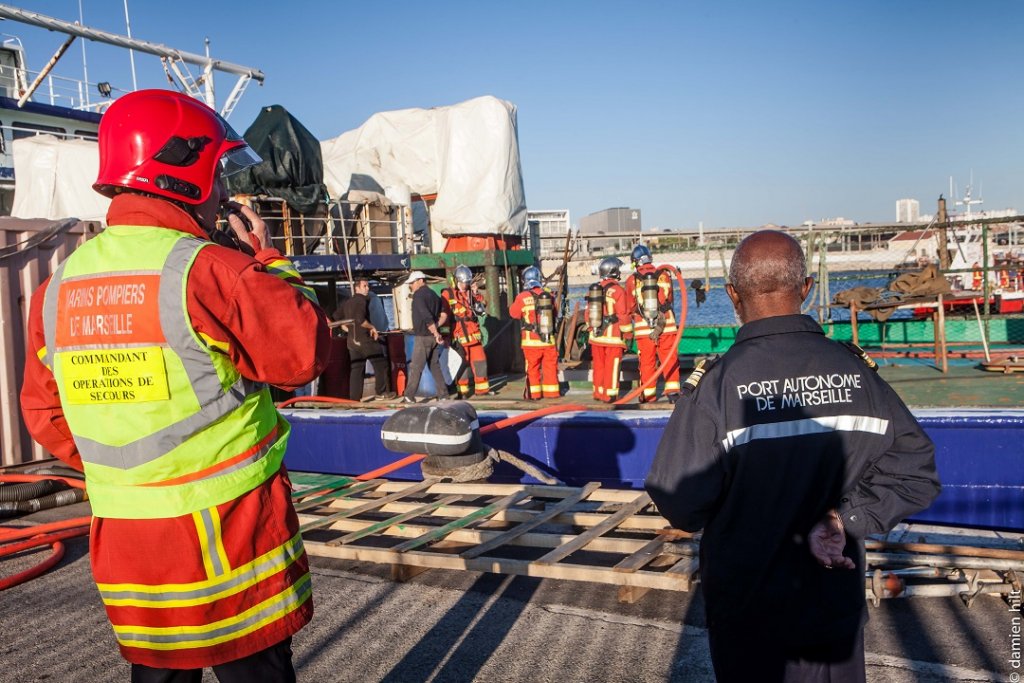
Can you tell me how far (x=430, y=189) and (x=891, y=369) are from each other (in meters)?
10.1

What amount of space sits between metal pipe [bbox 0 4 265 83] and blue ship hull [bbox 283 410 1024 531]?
14.8m

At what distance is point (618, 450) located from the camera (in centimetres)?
630

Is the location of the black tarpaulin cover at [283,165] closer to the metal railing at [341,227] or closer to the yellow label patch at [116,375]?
the metal railing at [341,227]

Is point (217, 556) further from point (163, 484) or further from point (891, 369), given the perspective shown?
point (891, 369)

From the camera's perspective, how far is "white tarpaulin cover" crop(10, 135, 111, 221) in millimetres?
12844

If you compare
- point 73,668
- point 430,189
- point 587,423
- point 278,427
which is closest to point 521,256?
point 430,189

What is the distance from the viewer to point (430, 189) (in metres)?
16.5

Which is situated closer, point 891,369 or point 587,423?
point 587,423

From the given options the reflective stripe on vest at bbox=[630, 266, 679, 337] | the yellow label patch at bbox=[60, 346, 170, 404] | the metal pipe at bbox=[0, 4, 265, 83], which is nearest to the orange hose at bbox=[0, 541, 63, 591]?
the yellow label patch at bbox=[60, 346, 170, 404]

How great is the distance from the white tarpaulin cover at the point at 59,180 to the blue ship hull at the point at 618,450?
754cm

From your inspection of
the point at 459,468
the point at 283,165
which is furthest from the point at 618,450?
the point at 283,165

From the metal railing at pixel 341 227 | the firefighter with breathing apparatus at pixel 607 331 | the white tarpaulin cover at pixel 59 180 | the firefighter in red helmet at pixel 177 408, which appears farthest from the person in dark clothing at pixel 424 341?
the firefighter in red helmet at pixel 177 408

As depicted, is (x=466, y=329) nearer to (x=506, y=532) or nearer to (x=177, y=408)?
(x=506, y=532)

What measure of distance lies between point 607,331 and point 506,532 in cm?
486
